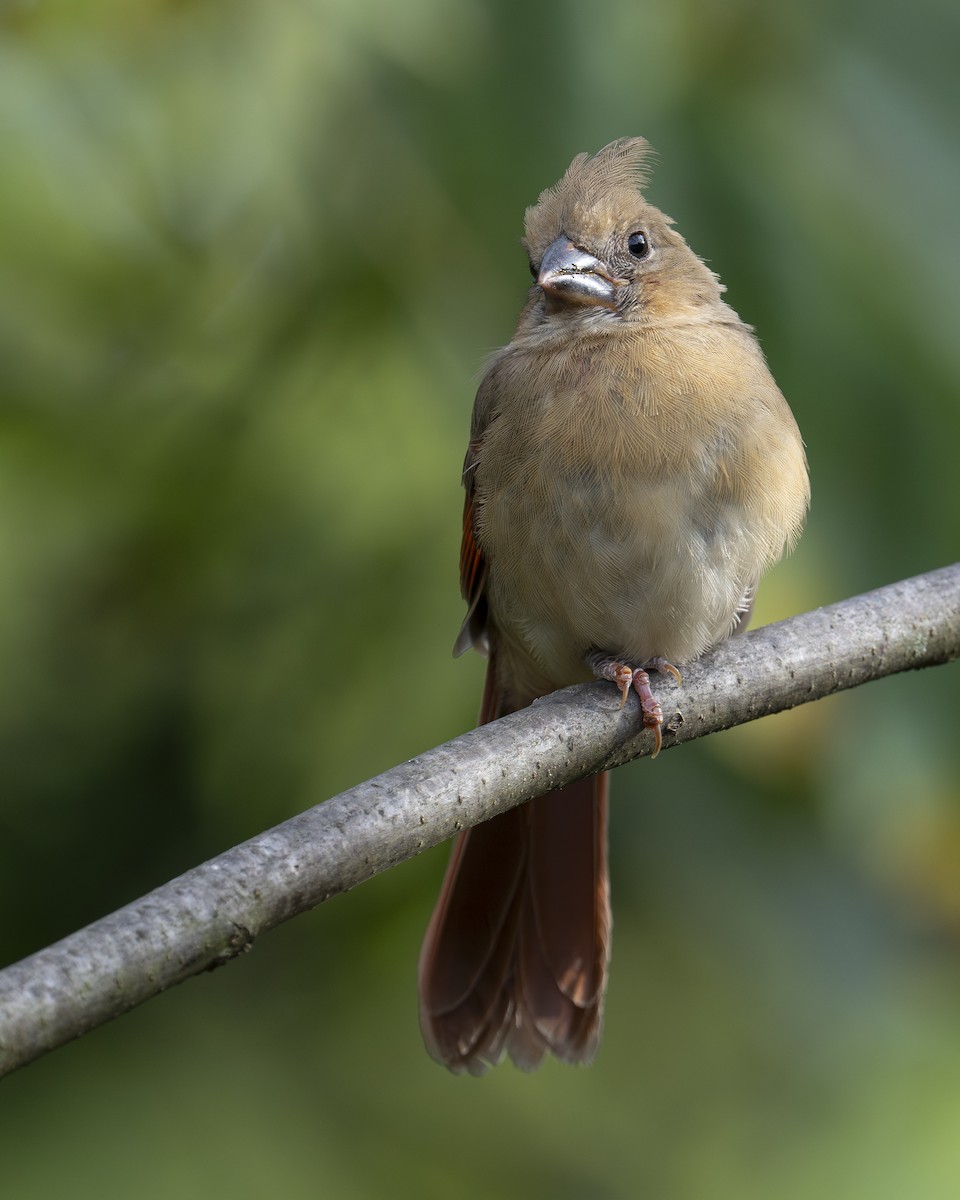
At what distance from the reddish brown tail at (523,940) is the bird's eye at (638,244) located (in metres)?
1.04

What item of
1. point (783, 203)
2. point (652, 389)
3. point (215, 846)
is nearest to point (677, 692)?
point (652, 389)

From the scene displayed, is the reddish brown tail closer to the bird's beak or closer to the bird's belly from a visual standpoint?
the bird's belly

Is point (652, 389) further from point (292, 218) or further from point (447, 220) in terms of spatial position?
point (292, 218)

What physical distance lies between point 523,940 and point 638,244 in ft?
5.24

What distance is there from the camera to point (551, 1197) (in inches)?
131

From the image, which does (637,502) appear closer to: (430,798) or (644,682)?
(644,682)

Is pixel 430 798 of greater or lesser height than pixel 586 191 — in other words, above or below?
below

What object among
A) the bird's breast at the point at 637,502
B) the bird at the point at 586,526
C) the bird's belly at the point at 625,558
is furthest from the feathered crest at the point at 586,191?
the bird's belly at the point at 625,558

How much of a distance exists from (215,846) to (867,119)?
1.97 meters

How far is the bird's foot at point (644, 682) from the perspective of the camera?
2746 millimetres

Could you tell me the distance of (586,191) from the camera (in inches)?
130

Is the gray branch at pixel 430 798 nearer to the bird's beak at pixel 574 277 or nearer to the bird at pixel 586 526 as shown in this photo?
the bird at pixel 586 526

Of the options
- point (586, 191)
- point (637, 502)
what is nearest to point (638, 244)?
point (586, 191)

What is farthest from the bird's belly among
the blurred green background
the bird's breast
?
the blurred green background
